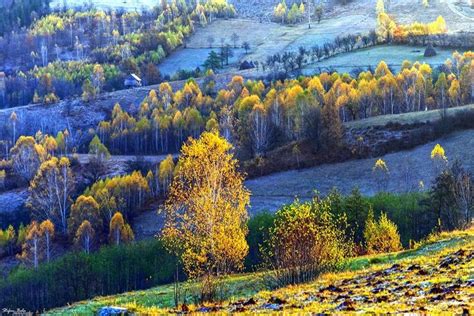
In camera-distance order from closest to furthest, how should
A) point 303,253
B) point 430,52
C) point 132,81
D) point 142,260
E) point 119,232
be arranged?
point 303,253 < point 142,260 < point 119,232 < point 430,52 < point 132,81

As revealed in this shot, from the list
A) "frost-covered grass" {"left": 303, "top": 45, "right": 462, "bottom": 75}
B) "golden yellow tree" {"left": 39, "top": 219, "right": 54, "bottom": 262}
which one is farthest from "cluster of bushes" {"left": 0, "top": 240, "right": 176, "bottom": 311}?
"frost-covered grass" {"left": 303, "top": 45, "right": 462, "bottom": 75}

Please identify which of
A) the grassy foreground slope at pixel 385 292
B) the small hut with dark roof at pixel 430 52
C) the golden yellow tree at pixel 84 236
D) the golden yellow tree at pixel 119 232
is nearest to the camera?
the grassy foreground slope at pixel 385 292

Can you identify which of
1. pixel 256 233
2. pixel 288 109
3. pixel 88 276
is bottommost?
pixel 88 276

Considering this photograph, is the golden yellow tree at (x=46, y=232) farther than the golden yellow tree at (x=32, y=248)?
Yes

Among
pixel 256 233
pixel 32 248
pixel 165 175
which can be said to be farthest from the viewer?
pixel 165 175

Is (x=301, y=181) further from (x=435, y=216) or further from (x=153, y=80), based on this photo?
(x=153, y=80)

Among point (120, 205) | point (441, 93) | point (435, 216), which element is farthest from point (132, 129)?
point (435, 216)

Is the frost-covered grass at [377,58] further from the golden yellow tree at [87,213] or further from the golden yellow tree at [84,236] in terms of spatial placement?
the golden yellow tree at [84,236]

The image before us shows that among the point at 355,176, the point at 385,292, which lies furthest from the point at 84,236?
the point at 385,292

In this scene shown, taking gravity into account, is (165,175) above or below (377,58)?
below

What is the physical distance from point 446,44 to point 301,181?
10853cm

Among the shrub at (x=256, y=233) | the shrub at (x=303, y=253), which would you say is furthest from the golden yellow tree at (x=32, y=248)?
the shrub at (x=303, y=253)

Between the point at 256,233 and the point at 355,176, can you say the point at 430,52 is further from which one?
the point at 256,233

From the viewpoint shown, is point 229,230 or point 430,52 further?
point 430,52
